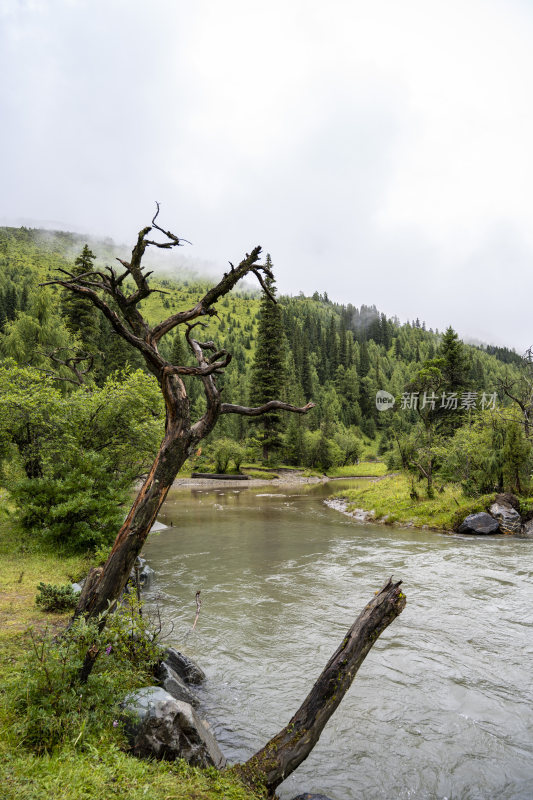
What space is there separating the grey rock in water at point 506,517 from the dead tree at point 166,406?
20101 mm

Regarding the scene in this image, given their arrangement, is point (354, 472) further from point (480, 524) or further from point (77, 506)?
point (77, 506)

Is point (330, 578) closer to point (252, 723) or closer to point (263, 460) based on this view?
point (252, 723)

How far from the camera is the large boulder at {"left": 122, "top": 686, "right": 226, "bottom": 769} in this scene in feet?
15.4

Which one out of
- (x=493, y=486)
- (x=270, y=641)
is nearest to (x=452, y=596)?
(x=270, y=641)

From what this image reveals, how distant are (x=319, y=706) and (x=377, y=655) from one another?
4.98 metres

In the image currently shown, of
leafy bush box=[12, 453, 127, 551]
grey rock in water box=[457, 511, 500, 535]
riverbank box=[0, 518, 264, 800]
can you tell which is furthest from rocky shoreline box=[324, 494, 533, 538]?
riverbank box=[0, 518, 264, 800]

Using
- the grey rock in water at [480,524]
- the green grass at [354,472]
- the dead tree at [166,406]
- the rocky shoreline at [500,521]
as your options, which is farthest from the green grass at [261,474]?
the dead tree at [166,406]

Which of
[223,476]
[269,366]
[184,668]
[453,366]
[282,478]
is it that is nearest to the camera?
[184,668]

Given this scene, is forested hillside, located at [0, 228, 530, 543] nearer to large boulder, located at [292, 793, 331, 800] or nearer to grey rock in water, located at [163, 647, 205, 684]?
grey rock in water, located at [163, 647, 205, 684]

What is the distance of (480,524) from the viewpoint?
2203 centimetres

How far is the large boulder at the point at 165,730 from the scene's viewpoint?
15.4 feet

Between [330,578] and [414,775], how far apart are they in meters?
8.92

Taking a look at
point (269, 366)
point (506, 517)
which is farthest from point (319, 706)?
point (269, 366)

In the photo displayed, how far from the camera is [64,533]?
13656 mm
